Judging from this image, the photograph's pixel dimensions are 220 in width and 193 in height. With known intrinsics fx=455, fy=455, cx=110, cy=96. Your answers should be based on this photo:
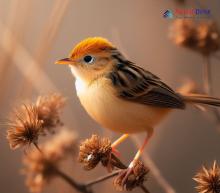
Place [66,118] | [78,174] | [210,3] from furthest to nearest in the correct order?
[210,3] → [66,118] → [78,174]

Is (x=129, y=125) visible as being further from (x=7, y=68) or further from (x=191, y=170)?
(x=191, y=170)

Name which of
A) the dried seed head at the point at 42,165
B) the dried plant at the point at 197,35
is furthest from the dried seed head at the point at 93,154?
the dried plant at the point at 197,35

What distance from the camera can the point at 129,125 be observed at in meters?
3.46

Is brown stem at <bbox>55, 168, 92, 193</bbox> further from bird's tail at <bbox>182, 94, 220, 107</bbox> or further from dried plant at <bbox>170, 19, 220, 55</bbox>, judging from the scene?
dried plant at <bbox>170, 19, 220, 55</bbox>

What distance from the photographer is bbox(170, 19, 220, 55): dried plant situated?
3.95 m

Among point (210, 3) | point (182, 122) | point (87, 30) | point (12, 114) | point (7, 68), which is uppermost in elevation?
point (7, 68)

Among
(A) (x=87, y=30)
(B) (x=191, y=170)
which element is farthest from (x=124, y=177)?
(A) (x=87, y=30)

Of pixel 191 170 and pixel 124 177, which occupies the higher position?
pixel 124 177

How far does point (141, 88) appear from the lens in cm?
377

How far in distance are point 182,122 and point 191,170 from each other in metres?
0.68

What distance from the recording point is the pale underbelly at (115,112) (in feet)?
11.2

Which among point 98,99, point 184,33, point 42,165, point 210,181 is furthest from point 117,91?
point 42,165

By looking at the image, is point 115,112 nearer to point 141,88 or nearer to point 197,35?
point 141,88

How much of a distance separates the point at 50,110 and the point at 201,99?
1527 mm
